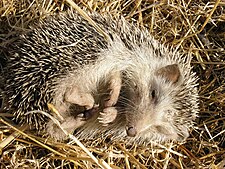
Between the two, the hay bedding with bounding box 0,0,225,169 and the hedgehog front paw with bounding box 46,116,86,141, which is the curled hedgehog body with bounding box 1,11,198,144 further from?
the hay bedding with bounding box 0,0,225,169

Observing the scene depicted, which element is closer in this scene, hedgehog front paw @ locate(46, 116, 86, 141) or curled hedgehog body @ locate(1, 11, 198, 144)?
curled hedgehog body @ locate(1, 11, 198, 144)

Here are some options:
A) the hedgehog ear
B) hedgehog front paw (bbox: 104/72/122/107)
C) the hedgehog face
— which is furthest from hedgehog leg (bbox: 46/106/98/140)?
the hedgehog ear

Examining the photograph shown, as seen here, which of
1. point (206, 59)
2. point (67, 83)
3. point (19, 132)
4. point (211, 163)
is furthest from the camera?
point (206, 59)

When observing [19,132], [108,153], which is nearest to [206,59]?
[108,153]

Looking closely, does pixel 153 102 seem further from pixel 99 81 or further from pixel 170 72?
pixel 99 81

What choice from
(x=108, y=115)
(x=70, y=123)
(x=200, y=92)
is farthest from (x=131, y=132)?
(x=200, y=92)

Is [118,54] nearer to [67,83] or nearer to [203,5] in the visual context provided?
[67,83]
